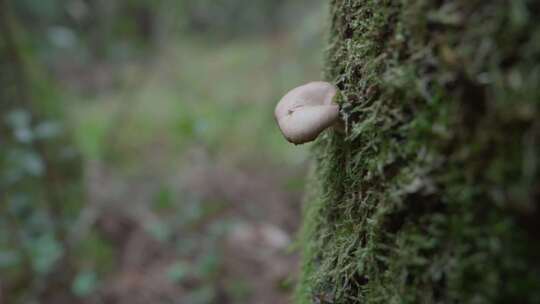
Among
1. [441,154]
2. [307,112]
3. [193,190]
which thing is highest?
[193,190]

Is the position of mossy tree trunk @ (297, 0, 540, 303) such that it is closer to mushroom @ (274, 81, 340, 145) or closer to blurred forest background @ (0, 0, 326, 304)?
mushroom @ (274, 81, 340, 145)

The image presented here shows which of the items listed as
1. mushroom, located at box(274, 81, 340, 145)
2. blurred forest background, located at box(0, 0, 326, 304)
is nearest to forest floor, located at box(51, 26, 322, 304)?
blurred forest background, located at box(0, 0, 326, 304)

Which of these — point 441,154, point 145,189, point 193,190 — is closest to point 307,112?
point 441,154

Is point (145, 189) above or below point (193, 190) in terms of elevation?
above

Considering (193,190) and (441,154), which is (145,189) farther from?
(441,154)

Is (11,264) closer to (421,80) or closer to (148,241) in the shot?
(148,241)

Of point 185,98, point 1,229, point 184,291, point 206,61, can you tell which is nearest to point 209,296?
point 184,291

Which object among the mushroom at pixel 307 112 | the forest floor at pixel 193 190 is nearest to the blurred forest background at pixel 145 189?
the forest floor at pixel 193 190
